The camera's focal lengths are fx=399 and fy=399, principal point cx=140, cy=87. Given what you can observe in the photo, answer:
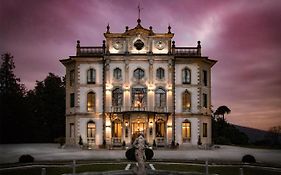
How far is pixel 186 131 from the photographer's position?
44.9 meters

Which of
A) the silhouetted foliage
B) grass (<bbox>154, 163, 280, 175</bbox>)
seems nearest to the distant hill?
the silhouetted foliage

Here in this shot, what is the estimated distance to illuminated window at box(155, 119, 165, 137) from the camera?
44.4 m

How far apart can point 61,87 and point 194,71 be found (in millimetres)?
27564

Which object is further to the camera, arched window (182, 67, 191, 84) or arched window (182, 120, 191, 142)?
arched window (182, 67, 191, 84)

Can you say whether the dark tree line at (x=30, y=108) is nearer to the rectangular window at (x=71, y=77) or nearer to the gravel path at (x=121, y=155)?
the rectangular window at (x=71, y=77)

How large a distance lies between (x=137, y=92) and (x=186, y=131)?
23.1ft

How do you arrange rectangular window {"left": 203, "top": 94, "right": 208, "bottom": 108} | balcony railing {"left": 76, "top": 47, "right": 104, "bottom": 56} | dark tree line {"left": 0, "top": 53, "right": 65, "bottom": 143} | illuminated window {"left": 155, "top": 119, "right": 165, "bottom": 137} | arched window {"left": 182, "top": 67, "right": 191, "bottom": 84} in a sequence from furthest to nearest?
dark tree line {"left": 0, "top": 53, "right": 65, "bottom": 143}
rectangular window {"left": 203, "top": 94, "right": 208, "bottom": 108}
balcony railing {"left": 76, "top": 47, "right": 104, "bottom": 56}
arched window {"left": 182, "top": 67, "right": 191, "bottom": 84}
illuminated window {"left": 155, "top": 119, "right": 165, "bottom": 137}

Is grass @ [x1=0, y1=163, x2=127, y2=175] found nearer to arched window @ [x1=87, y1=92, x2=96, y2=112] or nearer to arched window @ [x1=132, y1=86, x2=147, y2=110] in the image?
arched window @ [x1=132, y1=86, x2=147, y2=110]

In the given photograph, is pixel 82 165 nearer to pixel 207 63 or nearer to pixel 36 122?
pixel 207 63

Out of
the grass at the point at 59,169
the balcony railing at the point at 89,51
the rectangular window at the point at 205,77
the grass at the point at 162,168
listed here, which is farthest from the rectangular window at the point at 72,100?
the grass at the point at 59,169

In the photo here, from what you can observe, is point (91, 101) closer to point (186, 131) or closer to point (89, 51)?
point (89, 51)

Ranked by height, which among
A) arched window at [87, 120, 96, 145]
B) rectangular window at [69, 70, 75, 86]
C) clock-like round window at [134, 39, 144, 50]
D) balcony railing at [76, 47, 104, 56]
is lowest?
arched window at [87, 120, 96, 145]

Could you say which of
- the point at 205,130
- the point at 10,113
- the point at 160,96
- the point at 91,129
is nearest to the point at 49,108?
the point at 10,113

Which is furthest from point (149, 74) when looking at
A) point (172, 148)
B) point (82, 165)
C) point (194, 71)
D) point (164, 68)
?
point (82, 165)
